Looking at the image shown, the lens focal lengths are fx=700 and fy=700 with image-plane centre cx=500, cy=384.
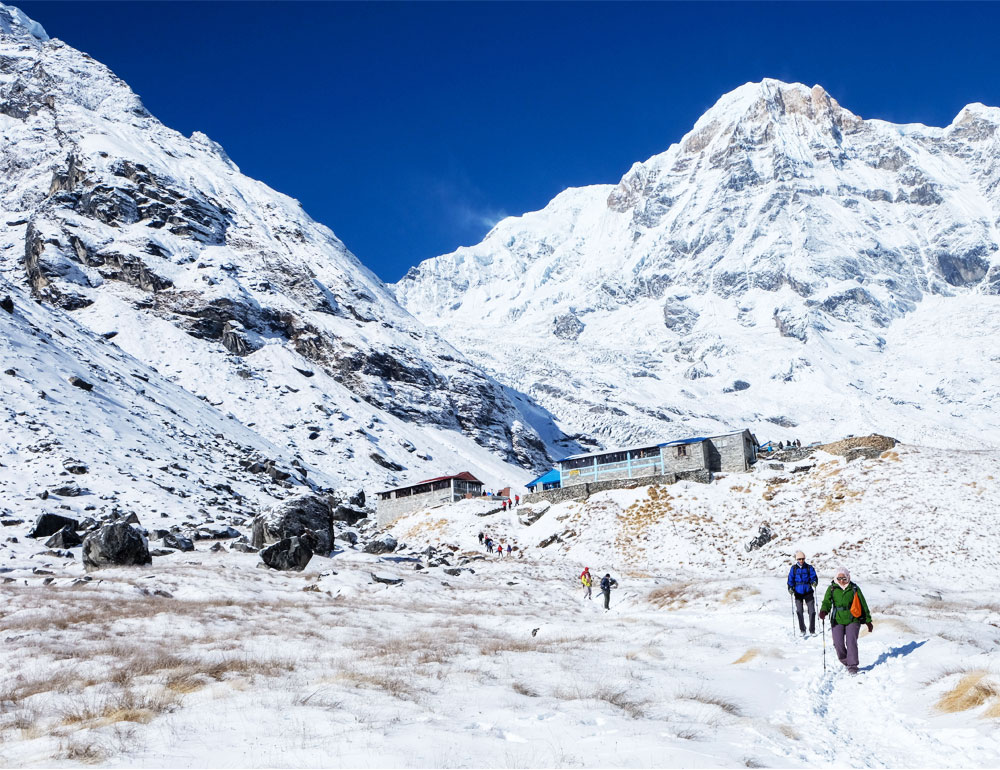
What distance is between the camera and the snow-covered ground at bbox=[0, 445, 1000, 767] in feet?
23.7

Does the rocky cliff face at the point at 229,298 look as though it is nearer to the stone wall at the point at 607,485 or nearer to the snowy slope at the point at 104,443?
the snowy slope at the point at 104,443

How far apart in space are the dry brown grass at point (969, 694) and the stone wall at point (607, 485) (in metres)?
36.5

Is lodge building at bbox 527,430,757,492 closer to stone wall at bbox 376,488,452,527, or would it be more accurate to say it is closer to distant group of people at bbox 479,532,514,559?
distant group of people at bbox 479,532,514,559

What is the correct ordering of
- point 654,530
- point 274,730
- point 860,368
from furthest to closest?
point 860,368, point 654,530, point 274,730

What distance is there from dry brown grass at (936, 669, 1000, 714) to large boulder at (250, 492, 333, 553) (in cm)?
3236

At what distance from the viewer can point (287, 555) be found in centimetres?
3256

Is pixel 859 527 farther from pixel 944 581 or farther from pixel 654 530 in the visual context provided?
pixel 654 530

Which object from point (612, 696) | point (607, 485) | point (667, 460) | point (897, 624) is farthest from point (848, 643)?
point (607, 485)

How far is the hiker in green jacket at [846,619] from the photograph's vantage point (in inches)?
478

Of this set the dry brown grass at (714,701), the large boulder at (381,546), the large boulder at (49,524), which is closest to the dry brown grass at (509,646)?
the dry brown grass at (714,701)

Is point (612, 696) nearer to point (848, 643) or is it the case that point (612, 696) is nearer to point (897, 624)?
point (848, 643)

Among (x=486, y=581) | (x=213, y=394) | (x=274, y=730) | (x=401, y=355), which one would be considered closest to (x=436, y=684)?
(x=274, y=730)

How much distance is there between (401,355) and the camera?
433 feet

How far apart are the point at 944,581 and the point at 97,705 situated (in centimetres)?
3053
